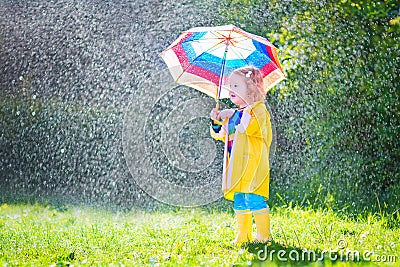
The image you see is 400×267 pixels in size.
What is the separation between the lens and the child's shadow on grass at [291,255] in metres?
4.10

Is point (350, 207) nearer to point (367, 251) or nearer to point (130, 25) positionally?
point (367, 251)

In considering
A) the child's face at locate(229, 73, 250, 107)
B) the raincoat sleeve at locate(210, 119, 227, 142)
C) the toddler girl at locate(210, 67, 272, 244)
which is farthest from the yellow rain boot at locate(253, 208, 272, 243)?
the child's face at locate(229, 73, 250, 107)

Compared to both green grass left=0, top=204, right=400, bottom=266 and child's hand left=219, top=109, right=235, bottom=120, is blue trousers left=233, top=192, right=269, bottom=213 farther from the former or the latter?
child's hand left=219, top=109, right=235, bottom=120

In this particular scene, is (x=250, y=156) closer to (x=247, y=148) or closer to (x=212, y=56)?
(x=247, y=148)

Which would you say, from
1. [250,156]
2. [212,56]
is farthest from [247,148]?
[212,56]

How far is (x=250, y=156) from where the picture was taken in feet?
15.3

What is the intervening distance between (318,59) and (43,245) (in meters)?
4.09

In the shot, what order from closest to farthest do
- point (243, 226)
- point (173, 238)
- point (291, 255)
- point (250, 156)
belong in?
point (291, 255)
point (250, 156)
point (243, 226)
point (173, 238)

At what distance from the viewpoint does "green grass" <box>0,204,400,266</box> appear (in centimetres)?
444

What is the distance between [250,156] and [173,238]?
111 cm

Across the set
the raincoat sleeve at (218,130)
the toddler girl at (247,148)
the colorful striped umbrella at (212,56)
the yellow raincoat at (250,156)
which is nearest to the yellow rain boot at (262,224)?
the toddler girl at (247,148)

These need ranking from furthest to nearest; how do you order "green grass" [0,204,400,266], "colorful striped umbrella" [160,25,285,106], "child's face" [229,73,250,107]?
"colorful striped umbrella" [160,25,285,106]
"child's face" [229,73,250,107]
"green grass" [0,204,400,266]

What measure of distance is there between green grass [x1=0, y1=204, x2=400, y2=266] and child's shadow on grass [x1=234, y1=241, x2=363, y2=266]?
0.04 ft

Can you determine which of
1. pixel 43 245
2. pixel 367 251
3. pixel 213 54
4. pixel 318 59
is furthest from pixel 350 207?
pixel 43 245
